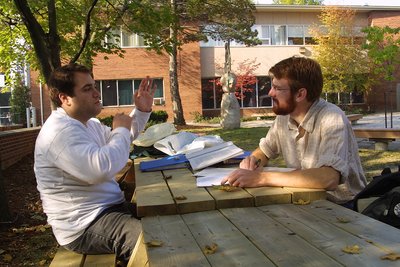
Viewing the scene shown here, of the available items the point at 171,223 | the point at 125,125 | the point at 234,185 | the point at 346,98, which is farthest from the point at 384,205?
the point at 346,98

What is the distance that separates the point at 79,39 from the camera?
12.7 m

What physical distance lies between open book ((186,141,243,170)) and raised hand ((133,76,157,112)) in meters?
0.55

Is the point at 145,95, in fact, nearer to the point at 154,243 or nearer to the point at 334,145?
the point at 334,145

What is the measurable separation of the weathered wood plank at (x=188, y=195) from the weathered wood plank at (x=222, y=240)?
0.04 meters

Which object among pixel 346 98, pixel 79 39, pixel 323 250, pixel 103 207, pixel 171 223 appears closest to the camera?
pixel 323 250

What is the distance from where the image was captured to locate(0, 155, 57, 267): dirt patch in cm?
448

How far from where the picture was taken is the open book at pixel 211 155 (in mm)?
3469

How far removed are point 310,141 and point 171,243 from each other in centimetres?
142

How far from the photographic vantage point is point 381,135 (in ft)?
33.5

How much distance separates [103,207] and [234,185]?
2.70 feet

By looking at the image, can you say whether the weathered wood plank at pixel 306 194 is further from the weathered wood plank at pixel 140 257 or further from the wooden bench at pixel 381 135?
the wooden bench at pixel 381 135

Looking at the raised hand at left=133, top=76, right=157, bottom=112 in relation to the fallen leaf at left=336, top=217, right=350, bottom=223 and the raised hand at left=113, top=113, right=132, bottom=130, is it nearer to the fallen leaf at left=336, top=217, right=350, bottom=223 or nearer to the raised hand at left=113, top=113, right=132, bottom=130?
the raised hand at left=113, top=113, right=132, bottom=130

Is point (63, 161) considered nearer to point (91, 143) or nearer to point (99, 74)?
point (91, 143)

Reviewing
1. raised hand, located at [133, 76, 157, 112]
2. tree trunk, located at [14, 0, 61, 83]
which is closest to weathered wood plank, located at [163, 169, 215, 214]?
raised hand, located at [133, 76, 157, 112]
